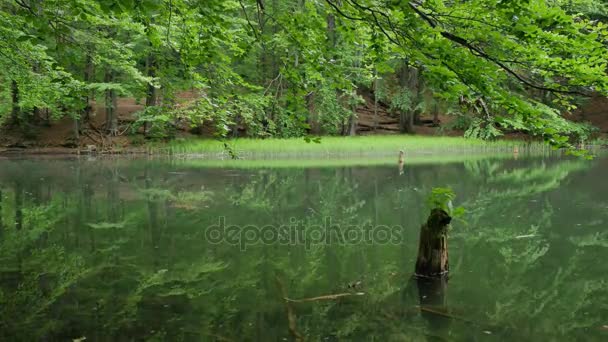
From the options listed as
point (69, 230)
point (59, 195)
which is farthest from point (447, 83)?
point (59, 195)

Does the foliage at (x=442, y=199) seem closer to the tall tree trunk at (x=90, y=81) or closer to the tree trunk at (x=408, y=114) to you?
the tall tree trunk at (x=90, y=81)

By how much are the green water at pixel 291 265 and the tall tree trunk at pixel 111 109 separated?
44.7 feet

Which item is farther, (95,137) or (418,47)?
(95,137)

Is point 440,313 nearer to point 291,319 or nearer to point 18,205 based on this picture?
point 291,319

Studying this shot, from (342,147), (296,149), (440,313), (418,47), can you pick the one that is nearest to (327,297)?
(440,313)

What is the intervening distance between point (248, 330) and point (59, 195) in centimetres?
1075

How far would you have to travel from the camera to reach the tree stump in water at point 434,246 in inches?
261

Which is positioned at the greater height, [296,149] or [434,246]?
[296,149]

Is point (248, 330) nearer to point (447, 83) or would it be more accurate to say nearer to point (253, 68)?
point (447, 83)

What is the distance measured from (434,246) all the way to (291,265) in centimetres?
186

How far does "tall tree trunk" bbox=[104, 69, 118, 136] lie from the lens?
28.2 metres

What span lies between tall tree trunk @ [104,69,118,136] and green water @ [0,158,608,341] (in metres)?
13.6

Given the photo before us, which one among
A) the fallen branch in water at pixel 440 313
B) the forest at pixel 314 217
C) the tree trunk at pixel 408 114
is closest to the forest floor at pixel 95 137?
the tree trunk at pixel 408 114

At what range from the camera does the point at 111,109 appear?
2938 centimetres
